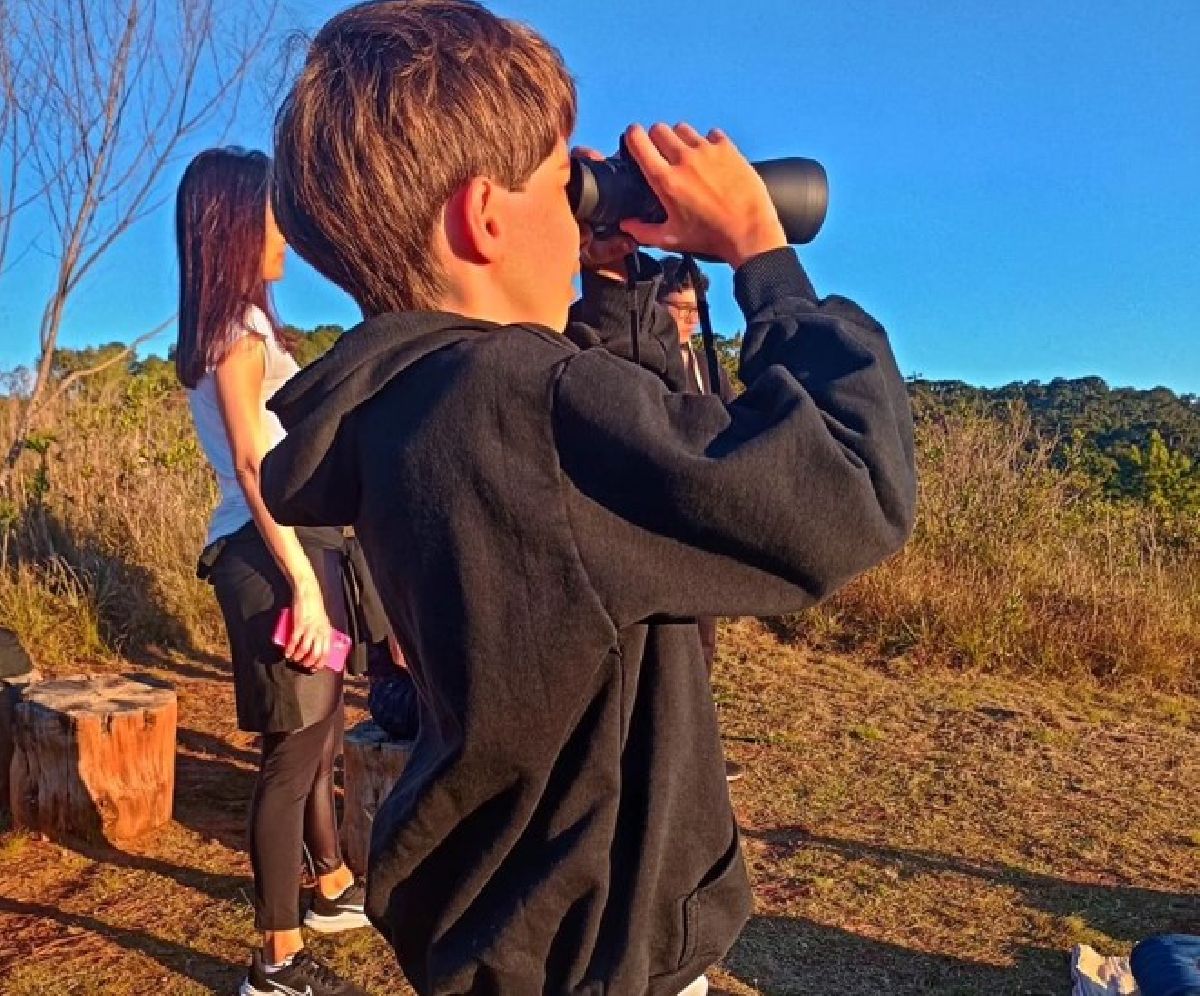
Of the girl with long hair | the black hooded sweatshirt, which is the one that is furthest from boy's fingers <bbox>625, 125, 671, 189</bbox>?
the girl with long hair

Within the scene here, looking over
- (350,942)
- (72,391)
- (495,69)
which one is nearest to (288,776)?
(350,942)

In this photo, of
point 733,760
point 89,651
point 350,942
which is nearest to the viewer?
point 350,942

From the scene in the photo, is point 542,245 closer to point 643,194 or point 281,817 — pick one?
point 643,194

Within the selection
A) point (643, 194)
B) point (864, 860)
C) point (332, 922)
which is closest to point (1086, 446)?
point (864, 860)

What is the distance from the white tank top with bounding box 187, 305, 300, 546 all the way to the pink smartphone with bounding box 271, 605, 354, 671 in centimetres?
25

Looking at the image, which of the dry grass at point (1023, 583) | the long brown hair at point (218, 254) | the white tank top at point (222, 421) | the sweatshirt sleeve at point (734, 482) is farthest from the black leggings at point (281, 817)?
the dry grass at point (1023, 583)

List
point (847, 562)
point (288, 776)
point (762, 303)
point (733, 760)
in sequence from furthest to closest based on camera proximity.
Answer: point (733, 760)
point (288, 776)
point (762, 303)
point (847, 562)

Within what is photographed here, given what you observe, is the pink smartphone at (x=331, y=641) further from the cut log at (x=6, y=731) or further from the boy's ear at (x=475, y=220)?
the cut log at (x=6, y=731)

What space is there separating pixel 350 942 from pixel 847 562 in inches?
104

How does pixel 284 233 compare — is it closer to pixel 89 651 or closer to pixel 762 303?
pixel 762 303

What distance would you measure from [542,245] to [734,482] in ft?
1.05

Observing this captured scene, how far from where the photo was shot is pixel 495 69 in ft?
3.11

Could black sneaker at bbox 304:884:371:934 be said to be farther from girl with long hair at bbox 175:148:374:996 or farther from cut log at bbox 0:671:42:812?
cut log at bbox 0:671:42:812

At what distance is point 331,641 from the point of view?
2.44 meters
